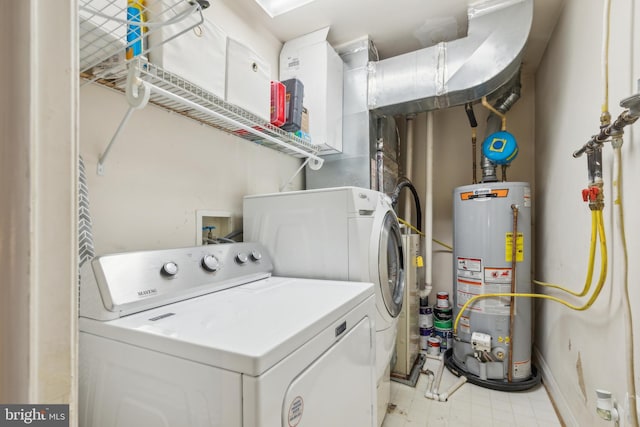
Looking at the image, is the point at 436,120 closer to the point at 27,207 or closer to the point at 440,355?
the point at 440,355

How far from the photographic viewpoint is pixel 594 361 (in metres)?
1.39

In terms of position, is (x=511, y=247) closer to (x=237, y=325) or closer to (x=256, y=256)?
(x=256, y=256)

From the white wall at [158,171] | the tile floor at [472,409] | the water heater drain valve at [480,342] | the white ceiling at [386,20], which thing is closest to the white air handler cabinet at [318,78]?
the white ceiling at [386,20]

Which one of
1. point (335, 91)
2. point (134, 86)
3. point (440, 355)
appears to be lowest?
point (440, 355)

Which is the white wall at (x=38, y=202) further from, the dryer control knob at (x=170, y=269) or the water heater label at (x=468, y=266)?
the water heater label at (x=468, y=266)

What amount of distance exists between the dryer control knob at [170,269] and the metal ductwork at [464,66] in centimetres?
190

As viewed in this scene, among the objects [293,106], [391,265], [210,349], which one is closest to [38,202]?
[210,349]

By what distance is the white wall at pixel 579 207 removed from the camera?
44.2 inches

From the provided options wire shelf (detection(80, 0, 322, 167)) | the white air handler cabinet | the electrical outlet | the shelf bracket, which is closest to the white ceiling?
the white air handler cabinet

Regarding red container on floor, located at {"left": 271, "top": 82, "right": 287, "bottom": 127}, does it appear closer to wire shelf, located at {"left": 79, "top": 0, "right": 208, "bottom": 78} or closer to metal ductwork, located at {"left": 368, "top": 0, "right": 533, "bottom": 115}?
wire shelf, located at {"left": 79, "top": 0, "right": 208, "bottom": 78}

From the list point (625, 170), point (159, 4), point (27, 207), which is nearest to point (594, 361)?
point (625, 170)

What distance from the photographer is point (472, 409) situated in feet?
6.10

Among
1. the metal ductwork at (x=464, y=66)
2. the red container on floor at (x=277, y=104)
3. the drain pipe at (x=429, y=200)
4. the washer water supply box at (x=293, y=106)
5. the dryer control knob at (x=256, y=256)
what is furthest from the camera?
the drain pipe at (x=429, y=200)

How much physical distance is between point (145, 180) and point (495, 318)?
2489mm
